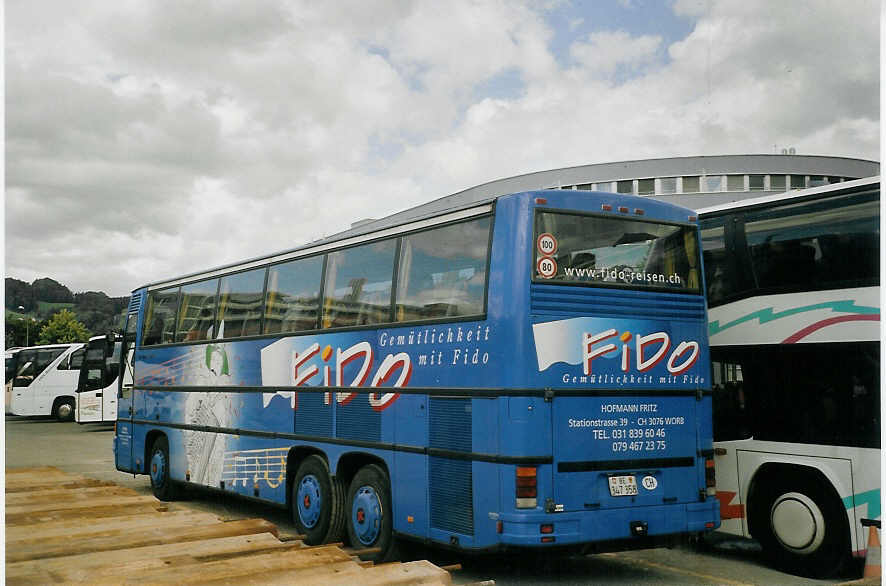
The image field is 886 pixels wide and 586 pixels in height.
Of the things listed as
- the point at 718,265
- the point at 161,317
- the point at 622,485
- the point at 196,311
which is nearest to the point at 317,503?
the point at 622,485

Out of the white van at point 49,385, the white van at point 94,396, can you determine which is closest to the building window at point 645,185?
the white van at point 49,385

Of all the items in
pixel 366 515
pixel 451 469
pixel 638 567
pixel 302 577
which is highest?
pixel 451 469

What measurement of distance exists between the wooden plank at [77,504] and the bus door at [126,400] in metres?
8.50

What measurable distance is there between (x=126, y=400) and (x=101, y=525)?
1003 centimetres

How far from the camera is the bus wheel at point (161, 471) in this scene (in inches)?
526

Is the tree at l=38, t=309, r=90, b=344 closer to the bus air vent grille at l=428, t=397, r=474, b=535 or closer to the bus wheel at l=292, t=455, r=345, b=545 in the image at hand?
the bus wheel at l=292, t=455, r=345, b=545

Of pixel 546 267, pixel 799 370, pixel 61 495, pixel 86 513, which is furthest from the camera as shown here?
pixel 799 370

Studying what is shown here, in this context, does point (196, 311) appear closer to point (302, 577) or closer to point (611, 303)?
point (611, 303)

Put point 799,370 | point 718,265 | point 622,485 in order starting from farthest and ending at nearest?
1. point 718,265
2. point 799,370
3. point 622,485

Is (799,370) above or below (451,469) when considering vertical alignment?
above

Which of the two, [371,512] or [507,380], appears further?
[371,512]

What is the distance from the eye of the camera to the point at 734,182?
51.8 m

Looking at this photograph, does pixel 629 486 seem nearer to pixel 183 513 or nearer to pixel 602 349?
pixel 602 349

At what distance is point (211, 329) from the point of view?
12141mm
